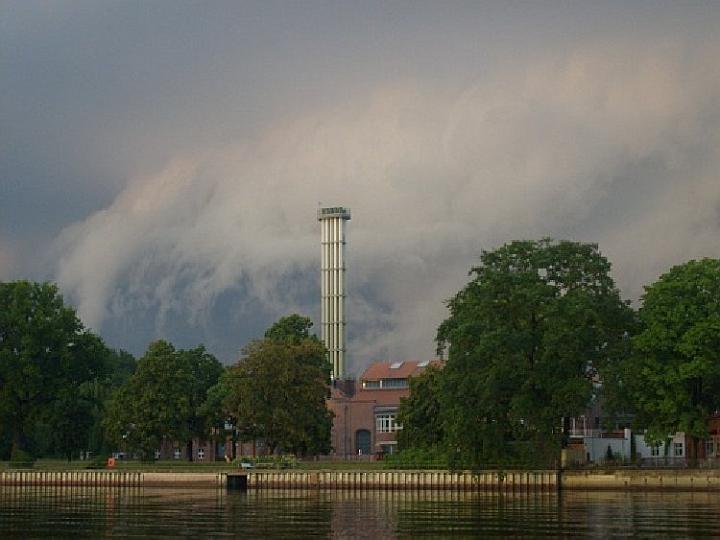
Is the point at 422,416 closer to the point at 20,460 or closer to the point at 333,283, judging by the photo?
the point at 20,460

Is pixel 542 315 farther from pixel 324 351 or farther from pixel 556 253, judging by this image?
pixel 324 351

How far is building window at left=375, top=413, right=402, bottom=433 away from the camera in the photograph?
14662 centimetres

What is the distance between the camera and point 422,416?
112 m

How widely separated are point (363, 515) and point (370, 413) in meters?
84.6

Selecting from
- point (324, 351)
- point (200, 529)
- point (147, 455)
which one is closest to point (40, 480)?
point (147, 455)

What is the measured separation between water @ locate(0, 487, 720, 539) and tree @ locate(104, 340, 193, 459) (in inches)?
1070

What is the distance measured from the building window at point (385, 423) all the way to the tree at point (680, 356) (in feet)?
197

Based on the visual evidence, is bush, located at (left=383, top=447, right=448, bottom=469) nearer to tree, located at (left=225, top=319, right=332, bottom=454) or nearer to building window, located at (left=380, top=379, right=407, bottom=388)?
tree, located at (left=225, top=319, right=332, bottom=454)

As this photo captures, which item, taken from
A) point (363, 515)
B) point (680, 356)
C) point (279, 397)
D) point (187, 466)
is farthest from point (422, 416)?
point (363, 515)

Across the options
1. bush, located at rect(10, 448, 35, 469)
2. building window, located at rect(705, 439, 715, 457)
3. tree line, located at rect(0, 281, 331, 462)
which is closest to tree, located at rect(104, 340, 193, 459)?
tree line, located at rect(0, 281, 331, 462)

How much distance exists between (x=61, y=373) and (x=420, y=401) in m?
39.5

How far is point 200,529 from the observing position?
55.3 meters

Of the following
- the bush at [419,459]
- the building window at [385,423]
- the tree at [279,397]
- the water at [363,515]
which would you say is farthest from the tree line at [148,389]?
the water at [363,515]

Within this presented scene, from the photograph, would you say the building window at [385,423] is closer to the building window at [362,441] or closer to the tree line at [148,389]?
the building window at [362,441]
